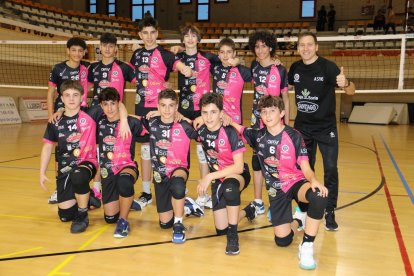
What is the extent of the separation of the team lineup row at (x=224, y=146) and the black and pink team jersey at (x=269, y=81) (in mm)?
11

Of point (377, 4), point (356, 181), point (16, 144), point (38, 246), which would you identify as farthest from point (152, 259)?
point (377, 4)

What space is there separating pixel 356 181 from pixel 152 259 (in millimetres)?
3769

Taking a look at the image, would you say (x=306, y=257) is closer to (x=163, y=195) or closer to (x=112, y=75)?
(x=163, y=195)

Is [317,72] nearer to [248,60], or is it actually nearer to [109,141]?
Result: [109,141]

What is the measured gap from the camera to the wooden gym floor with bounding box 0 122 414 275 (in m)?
2.97

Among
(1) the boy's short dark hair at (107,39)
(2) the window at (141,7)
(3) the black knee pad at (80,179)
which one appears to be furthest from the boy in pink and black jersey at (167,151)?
(2) the window at (141,7)

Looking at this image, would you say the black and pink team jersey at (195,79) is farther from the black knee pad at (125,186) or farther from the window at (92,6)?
the window at (92,6)

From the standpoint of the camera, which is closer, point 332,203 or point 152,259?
point 152,259

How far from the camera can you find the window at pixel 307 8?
23359 millimetres

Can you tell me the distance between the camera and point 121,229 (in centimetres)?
362

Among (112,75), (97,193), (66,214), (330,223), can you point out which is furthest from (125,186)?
(330,223)

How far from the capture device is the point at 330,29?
72.6 feet

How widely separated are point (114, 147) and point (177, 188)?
844 millimetres

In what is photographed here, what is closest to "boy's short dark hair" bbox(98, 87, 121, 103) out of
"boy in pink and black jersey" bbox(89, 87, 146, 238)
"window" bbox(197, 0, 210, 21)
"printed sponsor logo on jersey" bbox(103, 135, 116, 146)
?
"boy in pink and black jersey" bbox(89, 87, 146, 238)
